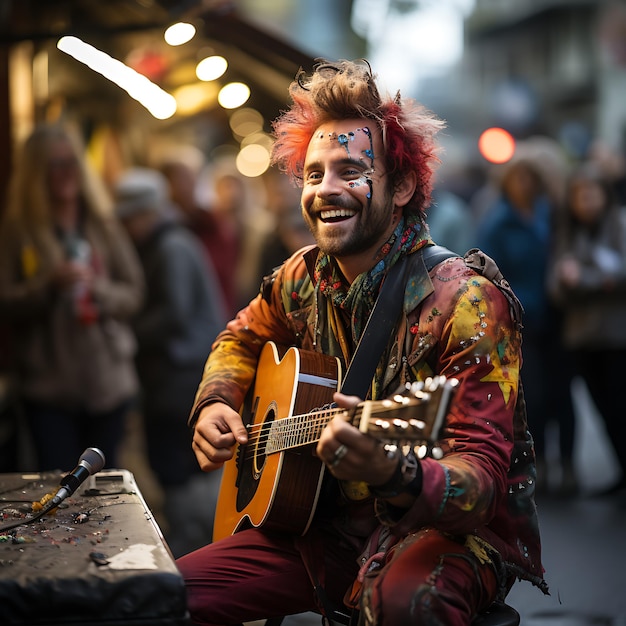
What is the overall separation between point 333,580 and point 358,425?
0.77m

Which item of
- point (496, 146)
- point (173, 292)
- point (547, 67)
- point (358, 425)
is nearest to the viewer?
point (358, 425)

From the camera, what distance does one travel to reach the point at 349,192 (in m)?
3.01

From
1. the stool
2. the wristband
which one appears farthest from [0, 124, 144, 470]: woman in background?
the wristband

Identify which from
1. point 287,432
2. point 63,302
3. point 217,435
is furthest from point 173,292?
point 287,432

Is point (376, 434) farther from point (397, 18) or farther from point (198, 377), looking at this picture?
point (397, 18)

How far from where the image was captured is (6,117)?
702cm

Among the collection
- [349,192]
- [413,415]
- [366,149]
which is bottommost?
[413,415]

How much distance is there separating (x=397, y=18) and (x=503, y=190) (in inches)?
936

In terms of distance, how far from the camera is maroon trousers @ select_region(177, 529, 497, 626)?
2488mm

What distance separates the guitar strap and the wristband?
46cm

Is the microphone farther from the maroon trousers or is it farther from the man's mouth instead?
the man's mouth

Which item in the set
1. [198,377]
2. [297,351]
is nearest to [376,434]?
[297,351]

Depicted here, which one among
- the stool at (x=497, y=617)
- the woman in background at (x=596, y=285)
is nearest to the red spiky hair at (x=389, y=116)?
the stool at (x=497, y=617)

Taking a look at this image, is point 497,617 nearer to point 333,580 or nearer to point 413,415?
point 333,580
